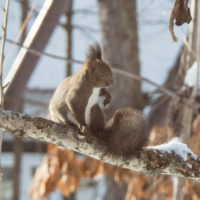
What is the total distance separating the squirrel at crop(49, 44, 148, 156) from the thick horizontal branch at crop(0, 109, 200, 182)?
43 millimetres

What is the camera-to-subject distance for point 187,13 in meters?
1.79

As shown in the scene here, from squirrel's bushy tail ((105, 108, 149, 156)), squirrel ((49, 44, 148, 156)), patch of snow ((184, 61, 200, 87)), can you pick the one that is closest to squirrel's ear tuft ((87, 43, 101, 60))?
squirrel ((49, 44, 148, 156))

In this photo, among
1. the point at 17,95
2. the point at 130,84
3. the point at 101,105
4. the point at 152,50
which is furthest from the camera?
the point at 152,50

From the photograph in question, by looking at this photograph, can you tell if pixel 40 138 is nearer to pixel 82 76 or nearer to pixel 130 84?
pixel 82 76

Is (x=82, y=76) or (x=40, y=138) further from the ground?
(x=82, y=76)

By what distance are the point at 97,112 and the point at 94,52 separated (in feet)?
0.90

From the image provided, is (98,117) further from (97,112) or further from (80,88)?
(80,88)

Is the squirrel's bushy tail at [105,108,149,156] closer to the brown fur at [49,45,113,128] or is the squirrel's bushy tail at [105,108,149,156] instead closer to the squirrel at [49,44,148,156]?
the squirrel at [49,44,148,156]

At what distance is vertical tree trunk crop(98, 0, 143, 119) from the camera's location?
4.54 metres

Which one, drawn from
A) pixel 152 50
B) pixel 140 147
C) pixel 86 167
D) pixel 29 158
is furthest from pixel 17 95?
pixel 29 158

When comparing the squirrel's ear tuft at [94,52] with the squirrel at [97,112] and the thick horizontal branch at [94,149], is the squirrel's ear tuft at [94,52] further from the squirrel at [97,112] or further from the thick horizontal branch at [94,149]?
the thick horizontal branch at [94,149]

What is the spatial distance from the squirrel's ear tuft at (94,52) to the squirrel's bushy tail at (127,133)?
0.36 meters

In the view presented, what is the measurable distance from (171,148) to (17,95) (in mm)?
986

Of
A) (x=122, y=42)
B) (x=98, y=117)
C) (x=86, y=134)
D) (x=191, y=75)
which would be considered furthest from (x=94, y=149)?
(x=122, y=42)
